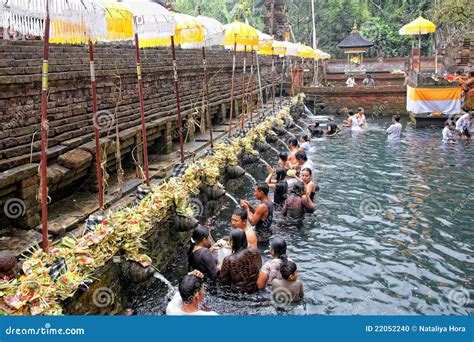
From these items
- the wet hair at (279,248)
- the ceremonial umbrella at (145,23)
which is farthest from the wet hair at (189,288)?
the ceremonial umbrella at (145,23)

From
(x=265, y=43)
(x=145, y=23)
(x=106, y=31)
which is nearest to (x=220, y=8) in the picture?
(x=265, y=43)

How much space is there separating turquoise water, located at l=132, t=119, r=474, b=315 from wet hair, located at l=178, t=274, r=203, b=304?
184 cm

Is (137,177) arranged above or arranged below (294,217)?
above

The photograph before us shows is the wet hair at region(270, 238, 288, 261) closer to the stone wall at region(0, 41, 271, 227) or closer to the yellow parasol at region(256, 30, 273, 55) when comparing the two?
the stone wall at region(0, 41, 271, 227)

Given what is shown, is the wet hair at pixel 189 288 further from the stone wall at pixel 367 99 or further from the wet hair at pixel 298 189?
the stone wall at pixel 367 99

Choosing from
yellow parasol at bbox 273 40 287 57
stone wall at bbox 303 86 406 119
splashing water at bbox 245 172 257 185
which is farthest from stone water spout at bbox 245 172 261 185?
stone wall at bbox 303 86 406 119

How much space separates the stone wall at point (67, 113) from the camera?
23.4 feet

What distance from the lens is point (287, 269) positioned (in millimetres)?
6746

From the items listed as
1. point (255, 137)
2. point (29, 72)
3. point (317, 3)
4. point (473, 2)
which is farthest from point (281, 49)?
point (317, 3)

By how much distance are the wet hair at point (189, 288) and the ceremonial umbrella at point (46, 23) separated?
1.84 m

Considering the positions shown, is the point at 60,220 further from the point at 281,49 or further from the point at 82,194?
the point at 281,49

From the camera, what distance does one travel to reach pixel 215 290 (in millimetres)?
7336

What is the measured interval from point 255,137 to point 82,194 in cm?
809

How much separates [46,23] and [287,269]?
4643 mm
